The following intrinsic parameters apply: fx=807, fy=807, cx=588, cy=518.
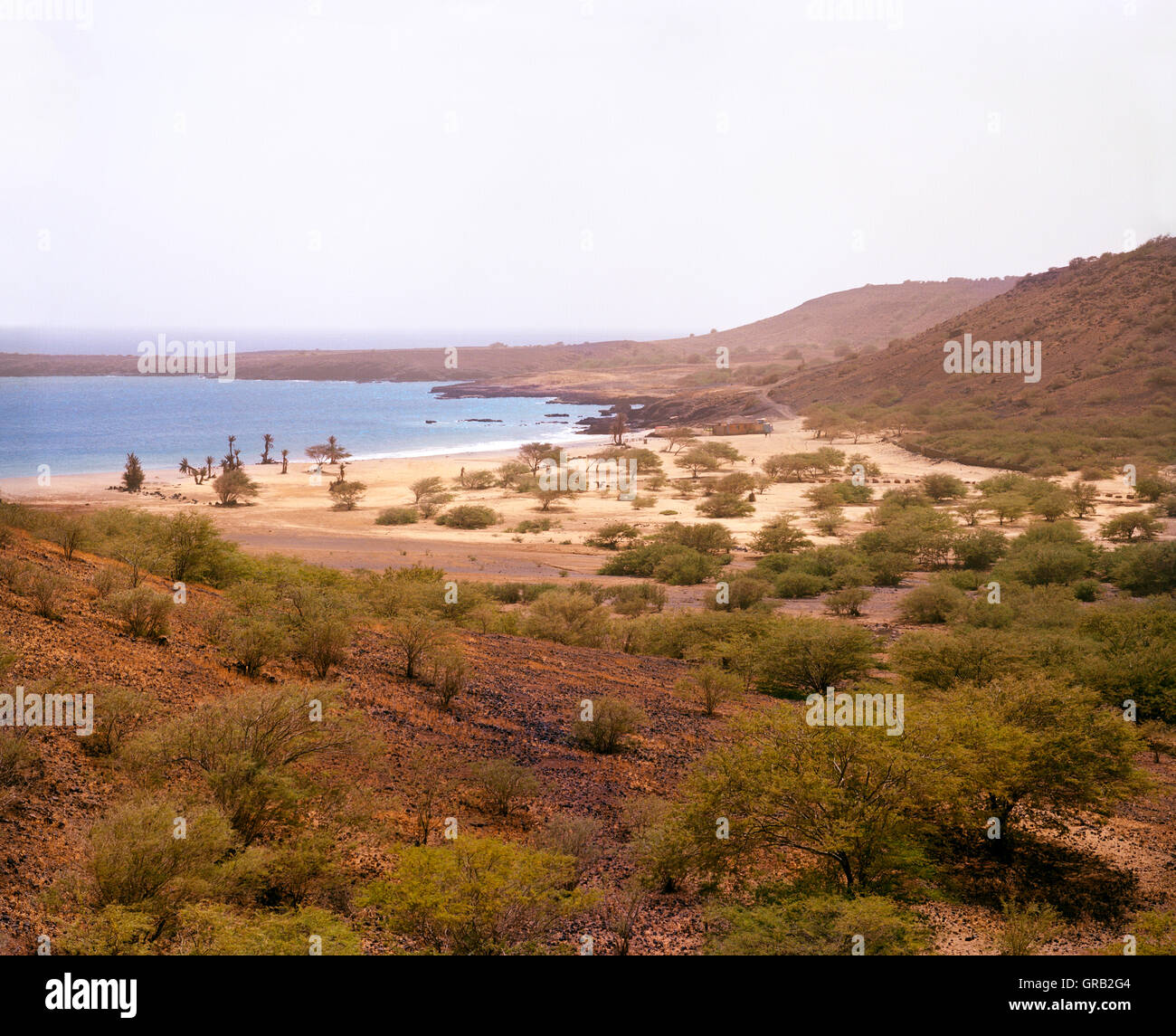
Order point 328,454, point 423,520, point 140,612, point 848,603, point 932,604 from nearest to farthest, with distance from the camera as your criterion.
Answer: point 140,612, point 932,604, point 848,603, point 423,520, point 328,454

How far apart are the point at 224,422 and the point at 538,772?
94.8 m

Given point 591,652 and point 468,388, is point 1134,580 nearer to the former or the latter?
point 591,652

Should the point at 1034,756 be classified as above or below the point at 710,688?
above

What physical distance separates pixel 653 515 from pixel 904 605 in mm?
20207

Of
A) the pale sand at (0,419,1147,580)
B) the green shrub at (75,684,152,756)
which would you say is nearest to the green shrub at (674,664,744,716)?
the green shrub at (75,684,152,756)

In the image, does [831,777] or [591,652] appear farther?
[591,652]

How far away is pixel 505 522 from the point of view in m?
42.8

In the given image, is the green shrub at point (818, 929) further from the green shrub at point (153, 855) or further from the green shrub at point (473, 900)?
the green shrub at point (153, 855)

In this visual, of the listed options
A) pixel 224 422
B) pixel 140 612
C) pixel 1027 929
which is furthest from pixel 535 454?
pixel 1027 929

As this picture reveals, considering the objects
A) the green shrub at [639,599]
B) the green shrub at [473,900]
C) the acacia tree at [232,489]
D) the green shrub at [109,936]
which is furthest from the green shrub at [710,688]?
the acacia tree at [232,489]

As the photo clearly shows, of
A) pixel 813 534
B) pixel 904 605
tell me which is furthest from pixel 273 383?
pixel 904 605

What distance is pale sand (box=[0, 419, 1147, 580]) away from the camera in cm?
3344

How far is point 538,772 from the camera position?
38.4ft

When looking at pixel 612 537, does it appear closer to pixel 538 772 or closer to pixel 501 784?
pixel 538 772
